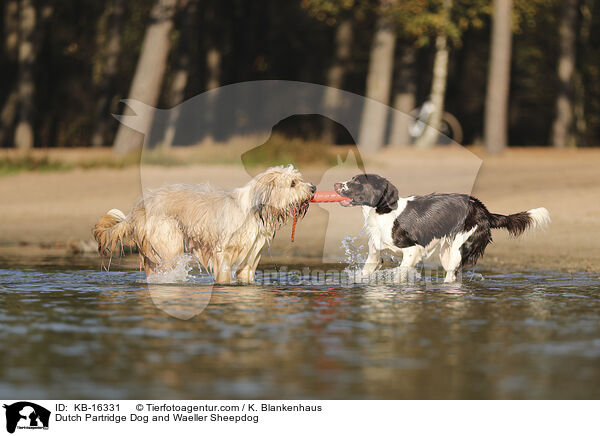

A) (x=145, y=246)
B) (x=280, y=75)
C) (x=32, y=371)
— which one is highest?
(x=280, y=75)

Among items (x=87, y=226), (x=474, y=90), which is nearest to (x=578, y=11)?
(x=474, y=90)

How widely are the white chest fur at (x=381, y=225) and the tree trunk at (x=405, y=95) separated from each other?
24.1 meters

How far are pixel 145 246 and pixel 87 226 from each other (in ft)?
29.3

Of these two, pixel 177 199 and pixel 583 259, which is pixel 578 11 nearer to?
pixel 583 259

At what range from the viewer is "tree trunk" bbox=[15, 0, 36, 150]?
121ft

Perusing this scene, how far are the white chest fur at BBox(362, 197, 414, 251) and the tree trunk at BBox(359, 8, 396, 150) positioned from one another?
20.0 meters

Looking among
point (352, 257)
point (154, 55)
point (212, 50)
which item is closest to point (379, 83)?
point (154, 55)

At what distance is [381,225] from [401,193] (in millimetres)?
10771

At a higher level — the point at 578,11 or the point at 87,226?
the point at 578,11

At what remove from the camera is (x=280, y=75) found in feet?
169

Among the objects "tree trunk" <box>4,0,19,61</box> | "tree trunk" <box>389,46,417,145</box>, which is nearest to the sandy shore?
"tree trunk" <box>389,46,417,145</box>

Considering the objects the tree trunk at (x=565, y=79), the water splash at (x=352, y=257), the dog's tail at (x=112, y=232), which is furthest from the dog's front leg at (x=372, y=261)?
the tree trunk at (x=565, y=79)
